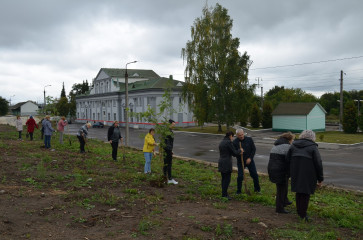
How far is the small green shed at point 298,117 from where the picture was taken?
134ft

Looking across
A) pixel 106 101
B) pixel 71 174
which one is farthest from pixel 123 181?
pixel 106 101

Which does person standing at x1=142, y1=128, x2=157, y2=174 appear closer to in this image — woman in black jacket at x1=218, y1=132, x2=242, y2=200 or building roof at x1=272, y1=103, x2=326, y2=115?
woman in black jacket at x1=218, y1=132, x2=242, y2=200

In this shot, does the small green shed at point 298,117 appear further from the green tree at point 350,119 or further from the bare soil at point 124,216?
the bare soil at point 124,216

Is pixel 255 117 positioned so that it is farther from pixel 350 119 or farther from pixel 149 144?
pixel 149 144

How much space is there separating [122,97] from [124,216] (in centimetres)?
5878

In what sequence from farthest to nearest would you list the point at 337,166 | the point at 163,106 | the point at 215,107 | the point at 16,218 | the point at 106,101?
the point at 106,101
the point at 215,107
the point at 337,166
the point at 163,106
the point at 16,218

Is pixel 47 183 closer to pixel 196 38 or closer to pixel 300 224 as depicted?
pixel 300 224

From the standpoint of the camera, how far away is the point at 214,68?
38.5 meters

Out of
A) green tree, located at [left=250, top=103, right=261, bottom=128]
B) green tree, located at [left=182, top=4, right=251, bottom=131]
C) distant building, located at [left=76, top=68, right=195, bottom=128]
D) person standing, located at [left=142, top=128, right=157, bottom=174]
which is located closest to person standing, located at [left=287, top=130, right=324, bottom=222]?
person standing, located at [left=142, top=128, right=157, bottom=174]

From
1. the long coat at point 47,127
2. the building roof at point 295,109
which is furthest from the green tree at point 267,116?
the long coat at point 47,127

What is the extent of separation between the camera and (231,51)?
3797cm

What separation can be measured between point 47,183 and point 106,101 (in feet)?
205

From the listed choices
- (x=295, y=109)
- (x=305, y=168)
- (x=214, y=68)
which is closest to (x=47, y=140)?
(x=305, y=168)

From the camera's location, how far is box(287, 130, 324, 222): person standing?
596 cm
